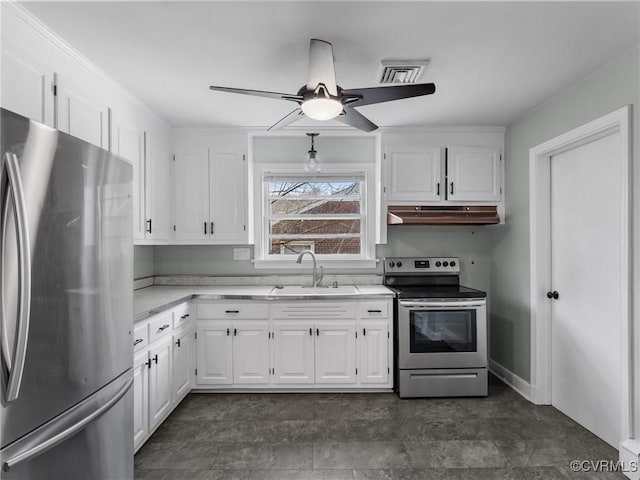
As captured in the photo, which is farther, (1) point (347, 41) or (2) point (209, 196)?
(2) point (209, 196)

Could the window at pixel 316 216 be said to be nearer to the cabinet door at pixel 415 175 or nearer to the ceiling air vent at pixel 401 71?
the cabinet door at pixel 415 175

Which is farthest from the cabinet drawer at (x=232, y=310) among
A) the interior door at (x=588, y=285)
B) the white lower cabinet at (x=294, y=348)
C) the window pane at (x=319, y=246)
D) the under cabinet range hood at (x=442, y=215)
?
the interior door at (x=588, y=285)

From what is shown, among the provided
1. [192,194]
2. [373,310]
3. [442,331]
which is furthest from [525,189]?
[192,194]

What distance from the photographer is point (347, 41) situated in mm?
1853

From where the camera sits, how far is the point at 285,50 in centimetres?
194

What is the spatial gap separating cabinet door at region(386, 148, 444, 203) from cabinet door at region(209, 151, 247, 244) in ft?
4.70

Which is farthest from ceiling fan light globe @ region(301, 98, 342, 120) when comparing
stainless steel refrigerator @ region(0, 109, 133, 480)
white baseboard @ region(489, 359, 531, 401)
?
white baseboard @ region(489, 359, 531, 401)

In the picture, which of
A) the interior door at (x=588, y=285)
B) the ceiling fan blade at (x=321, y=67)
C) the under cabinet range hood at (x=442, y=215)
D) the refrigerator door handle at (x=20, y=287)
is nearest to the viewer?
the refrigerator door handle at (x=20, y=287)

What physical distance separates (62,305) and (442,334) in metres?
2.66

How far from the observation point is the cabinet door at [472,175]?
326 cm

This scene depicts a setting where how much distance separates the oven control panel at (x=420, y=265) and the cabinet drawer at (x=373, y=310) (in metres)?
0.59

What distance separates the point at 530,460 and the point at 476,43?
8.15 ft

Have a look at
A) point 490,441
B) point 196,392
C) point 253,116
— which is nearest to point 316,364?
point 196,392

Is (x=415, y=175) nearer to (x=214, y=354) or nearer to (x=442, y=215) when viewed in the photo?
(x=442, y=215)
